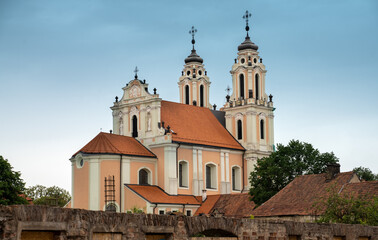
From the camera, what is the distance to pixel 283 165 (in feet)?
211

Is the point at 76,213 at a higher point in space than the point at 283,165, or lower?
lower

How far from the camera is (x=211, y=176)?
76.1 metres

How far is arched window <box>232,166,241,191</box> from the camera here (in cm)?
7819

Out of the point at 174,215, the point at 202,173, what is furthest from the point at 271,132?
the point at 174,215

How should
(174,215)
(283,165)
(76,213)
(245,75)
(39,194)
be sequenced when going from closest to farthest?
(76,213), (174,215), (283,165), (245,75), (39,194)

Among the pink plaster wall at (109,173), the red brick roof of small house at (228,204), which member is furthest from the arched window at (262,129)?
the pink plaster wall at (109,173)

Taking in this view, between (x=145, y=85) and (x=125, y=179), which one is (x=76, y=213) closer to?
(x=125, y=179)

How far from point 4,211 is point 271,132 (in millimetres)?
70365

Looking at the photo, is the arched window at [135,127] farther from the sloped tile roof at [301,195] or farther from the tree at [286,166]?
the sloped tile roof at [301,195]

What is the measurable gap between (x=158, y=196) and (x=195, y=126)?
38.7 feet

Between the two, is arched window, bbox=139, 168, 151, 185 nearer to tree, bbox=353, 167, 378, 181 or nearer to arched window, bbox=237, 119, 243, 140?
arched window, bbox=237, 119, 243, 140

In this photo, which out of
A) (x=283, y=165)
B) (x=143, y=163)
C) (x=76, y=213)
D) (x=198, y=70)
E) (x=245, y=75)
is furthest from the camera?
(x=198, y=70)

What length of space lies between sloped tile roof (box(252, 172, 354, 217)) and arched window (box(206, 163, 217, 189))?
949 inches

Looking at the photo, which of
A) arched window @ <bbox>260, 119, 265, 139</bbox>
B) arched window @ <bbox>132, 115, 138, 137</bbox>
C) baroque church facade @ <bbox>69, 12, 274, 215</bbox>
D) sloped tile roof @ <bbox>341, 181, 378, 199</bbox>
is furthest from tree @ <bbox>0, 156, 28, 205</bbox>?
arched window @ <bbox>260, 119, 265, 139</bbox>
